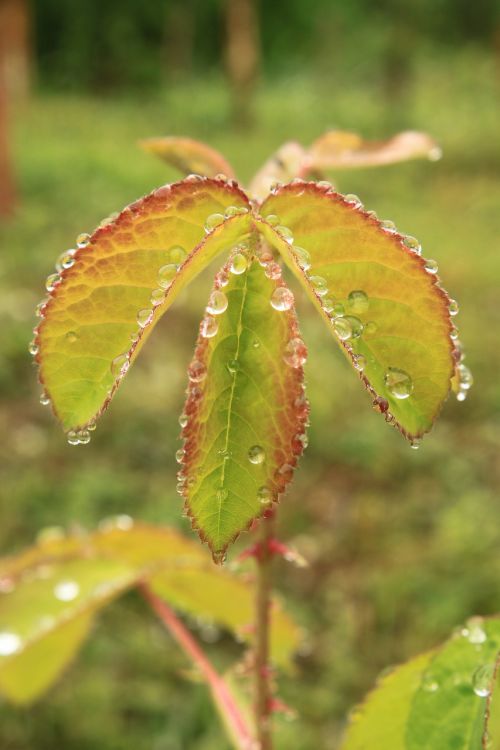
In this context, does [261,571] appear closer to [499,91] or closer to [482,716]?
[482,716]

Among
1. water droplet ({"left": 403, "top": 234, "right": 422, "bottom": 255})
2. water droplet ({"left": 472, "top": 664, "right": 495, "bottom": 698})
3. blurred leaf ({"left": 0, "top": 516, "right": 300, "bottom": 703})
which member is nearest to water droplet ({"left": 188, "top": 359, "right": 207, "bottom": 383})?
water droplet ({"left": 403, "top": 234, "right": 422, "bottom": 255})

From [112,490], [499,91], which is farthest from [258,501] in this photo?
[499,91]

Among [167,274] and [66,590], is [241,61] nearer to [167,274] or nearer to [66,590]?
[66,590]

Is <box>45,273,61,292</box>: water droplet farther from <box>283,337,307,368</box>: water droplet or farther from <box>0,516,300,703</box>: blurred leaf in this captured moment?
<box>0,516,300,703</box>: blurred leaf

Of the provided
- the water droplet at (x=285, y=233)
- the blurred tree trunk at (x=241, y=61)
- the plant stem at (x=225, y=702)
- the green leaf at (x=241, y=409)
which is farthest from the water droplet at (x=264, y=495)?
the blurred tree trunk at (x=241, y=61)

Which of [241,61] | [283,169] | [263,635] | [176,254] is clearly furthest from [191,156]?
[241,61]
